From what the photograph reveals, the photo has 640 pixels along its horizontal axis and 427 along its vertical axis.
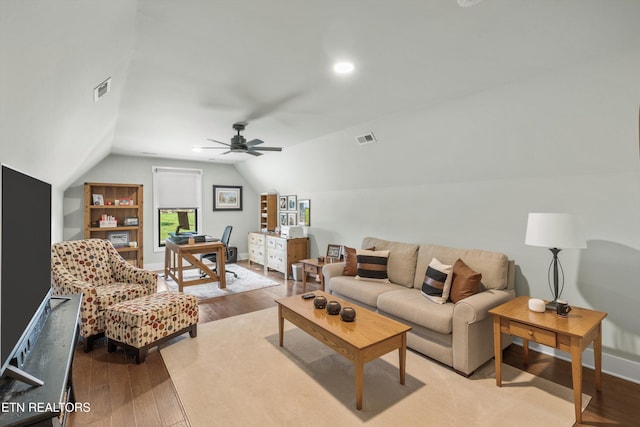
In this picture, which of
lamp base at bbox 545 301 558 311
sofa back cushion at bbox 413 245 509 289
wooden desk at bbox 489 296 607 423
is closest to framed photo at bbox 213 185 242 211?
sofa back cushion at bbox 413 245 509 289

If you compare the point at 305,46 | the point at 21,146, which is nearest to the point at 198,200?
the point at 21,146

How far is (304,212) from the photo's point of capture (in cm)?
634

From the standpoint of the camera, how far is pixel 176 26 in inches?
73.4

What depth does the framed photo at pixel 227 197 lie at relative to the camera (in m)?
7.37

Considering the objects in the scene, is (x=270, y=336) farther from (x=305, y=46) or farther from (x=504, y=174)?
(x=504, y=174)

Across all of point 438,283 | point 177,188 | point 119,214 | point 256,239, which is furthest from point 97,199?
point 438,283

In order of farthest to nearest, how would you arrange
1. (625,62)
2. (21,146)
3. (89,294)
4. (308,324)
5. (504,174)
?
(504,174)
(89,294)
(308,324)
(625,62)
(21,146)

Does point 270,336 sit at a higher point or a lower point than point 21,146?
lower

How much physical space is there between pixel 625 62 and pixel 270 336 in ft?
12.4

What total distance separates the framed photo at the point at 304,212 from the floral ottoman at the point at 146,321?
131 inches

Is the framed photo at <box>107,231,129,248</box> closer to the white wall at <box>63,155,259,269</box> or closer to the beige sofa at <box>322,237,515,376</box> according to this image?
the white wall at <box>63,155,259,269</box>

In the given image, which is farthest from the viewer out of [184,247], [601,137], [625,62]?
[184,247]

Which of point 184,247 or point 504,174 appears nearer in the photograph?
point 504,174

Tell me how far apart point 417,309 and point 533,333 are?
0.91m
